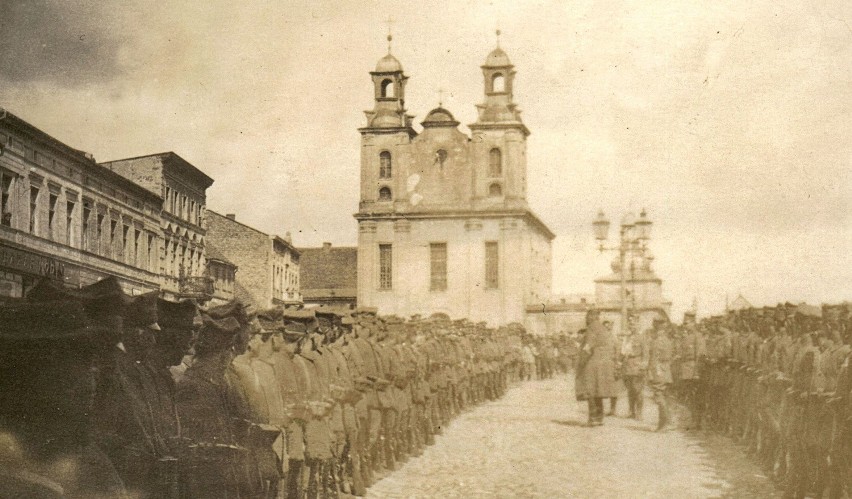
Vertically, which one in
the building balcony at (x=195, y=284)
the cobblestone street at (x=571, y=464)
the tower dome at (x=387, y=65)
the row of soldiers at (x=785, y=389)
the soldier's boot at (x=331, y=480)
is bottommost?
the cobblestone street at (x=571, y=464)

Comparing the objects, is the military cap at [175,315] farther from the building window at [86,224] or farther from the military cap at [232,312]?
the building window at [86,224]

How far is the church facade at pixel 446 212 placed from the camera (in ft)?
169

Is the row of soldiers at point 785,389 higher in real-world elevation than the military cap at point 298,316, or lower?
lower

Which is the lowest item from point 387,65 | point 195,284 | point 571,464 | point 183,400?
point 571,464

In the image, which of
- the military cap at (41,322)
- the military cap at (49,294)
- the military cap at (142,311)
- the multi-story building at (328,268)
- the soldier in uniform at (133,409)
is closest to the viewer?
the military cap at (41,322)

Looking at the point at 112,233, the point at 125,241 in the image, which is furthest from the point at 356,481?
the point at 125,241

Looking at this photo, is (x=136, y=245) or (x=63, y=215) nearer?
(x=63, y=215)

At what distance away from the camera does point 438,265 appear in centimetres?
5238

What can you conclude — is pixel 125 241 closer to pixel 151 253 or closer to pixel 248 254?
pixel 151 253

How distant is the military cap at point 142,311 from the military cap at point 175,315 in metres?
0.54

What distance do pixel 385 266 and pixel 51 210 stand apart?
126 ft

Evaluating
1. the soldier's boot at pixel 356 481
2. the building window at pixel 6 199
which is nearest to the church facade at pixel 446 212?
the building window at pixel 6 199

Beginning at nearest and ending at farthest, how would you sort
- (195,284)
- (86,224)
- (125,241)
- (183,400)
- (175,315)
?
(175,315), (183,400), (86,224), (125,241), (195,284)

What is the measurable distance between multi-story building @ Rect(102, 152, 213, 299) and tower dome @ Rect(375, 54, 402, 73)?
25022mm
